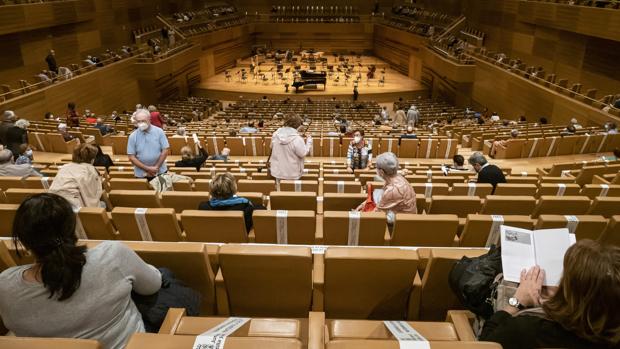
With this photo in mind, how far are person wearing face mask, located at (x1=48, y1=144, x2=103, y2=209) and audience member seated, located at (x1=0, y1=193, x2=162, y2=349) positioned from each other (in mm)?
2024

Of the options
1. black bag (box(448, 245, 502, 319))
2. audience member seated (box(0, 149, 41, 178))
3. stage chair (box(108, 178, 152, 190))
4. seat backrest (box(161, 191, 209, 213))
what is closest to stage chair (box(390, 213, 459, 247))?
black bag (box(448, 245, 502, 319))

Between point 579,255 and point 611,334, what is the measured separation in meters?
0.28

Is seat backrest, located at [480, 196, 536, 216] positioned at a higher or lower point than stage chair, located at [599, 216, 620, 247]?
lower

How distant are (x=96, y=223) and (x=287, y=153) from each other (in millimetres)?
2442

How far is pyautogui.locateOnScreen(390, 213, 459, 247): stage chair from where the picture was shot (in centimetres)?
311

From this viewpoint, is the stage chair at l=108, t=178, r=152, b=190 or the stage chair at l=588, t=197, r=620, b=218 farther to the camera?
the stage chair at l=108, t=178, r=152, b=190

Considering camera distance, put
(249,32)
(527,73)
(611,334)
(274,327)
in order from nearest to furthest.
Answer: (611,334) → (274,327) → (527,73) → (249,32)

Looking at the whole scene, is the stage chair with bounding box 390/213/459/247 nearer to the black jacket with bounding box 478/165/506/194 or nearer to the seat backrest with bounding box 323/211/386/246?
the seat backrest with bounding box 323/211/386/246

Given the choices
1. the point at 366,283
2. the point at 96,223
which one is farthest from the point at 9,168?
the point at 366,283

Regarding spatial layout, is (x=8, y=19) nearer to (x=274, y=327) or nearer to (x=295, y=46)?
(x=274, y=327)

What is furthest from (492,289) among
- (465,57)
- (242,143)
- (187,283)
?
(465,57)

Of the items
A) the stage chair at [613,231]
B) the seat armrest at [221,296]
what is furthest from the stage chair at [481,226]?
the seat armrest at [221,296]

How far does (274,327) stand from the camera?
5.97 feet

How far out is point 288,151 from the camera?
5023 mm
